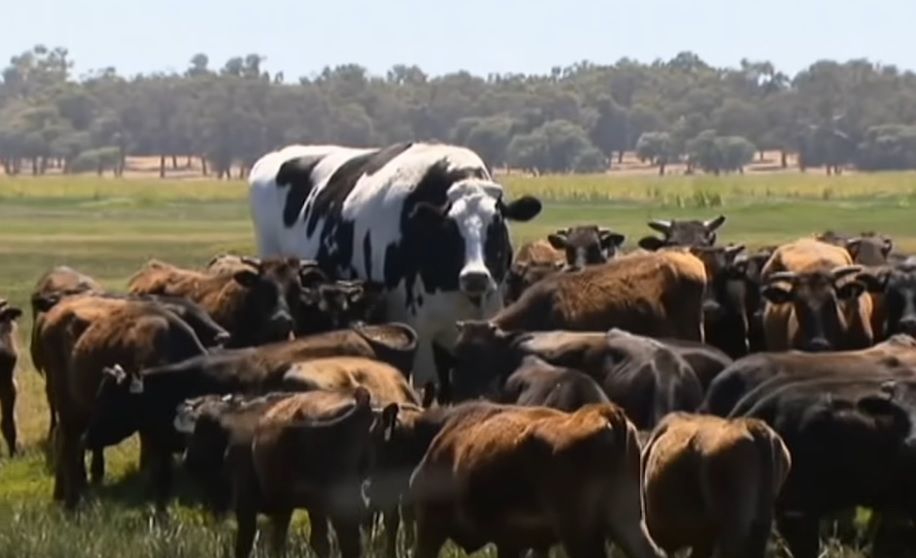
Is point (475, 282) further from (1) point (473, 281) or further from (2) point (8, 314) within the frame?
(2) point (8, 314)

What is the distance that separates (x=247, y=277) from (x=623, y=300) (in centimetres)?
310

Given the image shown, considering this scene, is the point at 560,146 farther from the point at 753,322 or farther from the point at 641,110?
the point at 753,322

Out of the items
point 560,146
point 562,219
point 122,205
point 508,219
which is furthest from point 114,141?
point 508,219

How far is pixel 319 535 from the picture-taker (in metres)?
11.9

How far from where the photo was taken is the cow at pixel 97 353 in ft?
50.1

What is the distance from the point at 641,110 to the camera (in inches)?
7805

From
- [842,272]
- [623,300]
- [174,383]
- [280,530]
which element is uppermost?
[842,272]

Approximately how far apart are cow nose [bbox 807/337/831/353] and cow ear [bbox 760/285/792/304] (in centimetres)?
50

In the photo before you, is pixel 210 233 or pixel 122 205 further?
pixel 122 205

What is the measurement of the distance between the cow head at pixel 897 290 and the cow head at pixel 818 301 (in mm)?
180

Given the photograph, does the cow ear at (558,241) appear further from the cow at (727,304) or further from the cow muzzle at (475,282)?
the cow muzzle at (475,282)

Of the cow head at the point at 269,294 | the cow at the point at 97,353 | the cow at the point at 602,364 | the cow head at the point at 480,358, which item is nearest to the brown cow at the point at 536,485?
the cow at the point at 602,364

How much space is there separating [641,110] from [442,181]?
18149cm

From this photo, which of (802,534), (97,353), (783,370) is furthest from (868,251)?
(802,534)
